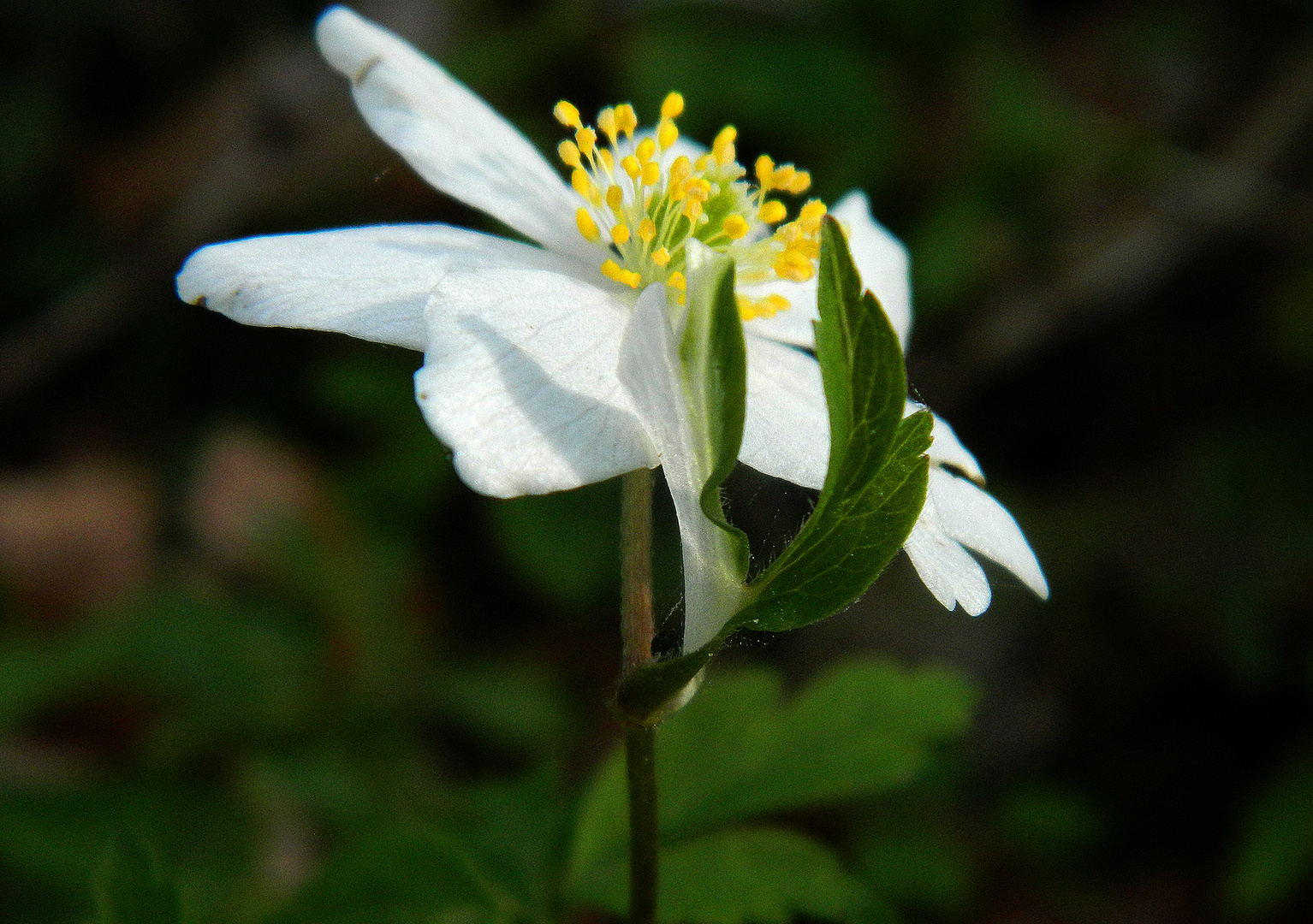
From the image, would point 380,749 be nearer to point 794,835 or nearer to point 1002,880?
point 794,835

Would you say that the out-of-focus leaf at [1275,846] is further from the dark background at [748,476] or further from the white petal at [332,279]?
the white petal at [332,279]

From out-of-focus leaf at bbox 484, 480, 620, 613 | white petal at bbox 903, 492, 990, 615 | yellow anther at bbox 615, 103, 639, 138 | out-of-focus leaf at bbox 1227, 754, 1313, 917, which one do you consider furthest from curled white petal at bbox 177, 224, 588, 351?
out-of-focus leaf at bbox 1227, 754, 1313, 917

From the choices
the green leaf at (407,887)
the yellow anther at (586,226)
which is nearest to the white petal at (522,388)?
the yellow anther at (586,226)

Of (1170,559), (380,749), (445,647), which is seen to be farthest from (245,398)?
(1170,559)

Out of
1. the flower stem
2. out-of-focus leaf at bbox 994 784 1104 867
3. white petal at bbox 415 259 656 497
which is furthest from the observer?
out-of-focus leaf at bbox 994 784 1104 867

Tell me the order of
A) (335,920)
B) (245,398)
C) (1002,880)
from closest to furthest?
(335,920) → (1002,880) → (245,398)

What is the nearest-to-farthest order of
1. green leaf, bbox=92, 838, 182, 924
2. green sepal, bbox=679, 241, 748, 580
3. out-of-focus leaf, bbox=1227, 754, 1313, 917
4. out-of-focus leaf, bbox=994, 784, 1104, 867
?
green sepal, bbox=679, 241, 748, 580 < green leaf, bbox=92, 838, 182, 924 < out-of-focus leaf, bbox=1227, 754, 1313, 917 < out-of-focus leaf, bbox=994, 784, 1104, 867

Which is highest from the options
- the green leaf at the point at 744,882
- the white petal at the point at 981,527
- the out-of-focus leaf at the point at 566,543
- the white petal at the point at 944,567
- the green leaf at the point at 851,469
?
the green leaf at the point at 851,469

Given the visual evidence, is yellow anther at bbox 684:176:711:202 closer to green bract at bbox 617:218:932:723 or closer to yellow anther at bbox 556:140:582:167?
yellow anther at bbox 556:140:582:167
